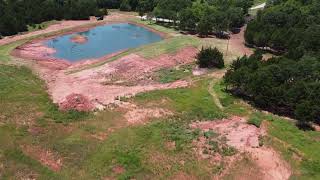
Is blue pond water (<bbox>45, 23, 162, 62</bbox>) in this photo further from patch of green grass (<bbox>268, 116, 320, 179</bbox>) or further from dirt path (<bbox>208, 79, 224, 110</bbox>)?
patch of green grass (<bbox>268, 116, 320, 179</bbox>)

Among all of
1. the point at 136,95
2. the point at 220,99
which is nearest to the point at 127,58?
the point at 136,95

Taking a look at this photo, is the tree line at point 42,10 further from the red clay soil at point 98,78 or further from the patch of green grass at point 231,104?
the patch of green grass at point 231,104

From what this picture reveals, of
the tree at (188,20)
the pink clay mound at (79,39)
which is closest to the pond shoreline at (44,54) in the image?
the pink clay mound at (79,39)

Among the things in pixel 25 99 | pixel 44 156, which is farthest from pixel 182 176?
pixel 25 99

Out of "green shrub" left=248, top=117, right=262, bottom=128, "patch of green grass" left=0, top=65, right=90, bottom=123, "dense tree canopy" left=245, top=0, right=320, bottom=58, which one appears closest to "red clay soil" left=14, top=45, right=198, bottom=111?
"patch of green grass" left=0, top=65, right=90, bottom=123

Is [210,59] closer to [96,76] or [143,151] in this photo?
[96,76]

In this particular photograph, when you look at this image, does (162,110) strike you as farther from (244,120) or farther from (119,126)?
(244,120)
